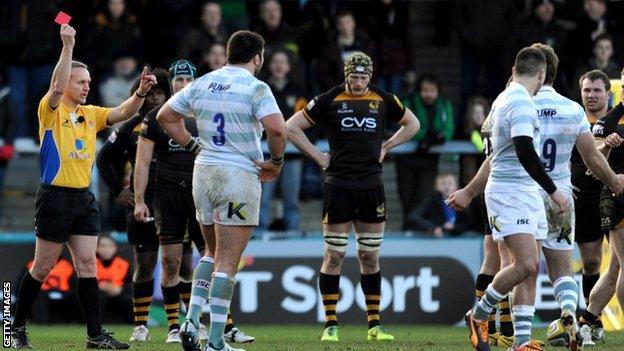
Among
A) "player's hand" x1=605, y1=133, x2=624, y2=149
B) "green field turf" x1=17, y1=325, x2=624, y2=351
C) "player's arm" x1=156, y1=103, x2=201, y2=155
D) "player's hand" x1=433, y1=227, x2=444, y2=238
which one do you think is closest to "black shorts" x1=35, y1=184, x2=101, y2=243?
"green field turf" x1=17, y1=325, x2=624, y2=351

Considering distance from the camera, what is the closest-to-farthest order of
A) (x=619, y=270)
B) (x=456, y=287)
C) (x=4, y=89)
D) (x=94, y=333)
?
1. (x=94, y=333)
2. (x=619, y=270)
3. (x=456, y=287)
4. (x=4, y=89)

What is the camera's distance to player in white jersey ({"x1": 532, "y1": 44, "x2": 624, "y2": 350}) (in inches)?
460

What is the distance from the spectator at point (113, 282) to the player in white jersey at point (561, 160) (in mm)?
7118

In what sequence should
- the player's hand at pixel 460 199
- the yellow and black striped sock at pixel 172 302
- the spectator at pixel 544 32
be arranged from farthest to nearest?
the spectator at pixel 544 32 < the yellow and black striped sock at pixel 172 302 < the player's hand at pixel 460 199

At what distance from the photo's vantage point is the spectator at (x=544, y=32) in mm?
19891

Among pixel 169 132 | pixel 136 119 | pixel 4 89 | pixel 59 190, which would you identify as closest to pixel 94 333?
pixel 59 190

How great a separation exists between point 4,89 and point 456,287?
6.59 m

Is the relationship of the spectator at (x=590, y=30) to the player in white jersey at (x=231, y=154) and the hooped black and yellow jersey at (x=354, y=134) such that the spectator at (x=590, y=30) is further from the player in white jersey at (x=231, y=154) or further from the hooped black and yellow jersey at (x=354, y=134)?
the player in white jersey at (x=231, y=154)

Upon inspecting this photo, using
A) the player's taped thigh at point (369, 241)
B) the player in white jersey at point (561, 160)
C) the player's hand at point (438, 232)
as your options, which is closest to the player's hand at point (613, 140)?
the player in white jersey at point (561, 160)

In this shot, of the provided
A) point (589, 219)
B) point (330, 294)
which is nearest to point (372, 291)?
point (330, 294)

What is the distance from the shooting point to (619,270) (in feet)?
44.1

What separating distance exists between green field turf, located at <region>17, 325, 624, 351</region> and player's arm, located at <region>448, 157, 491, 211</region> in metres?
1.69

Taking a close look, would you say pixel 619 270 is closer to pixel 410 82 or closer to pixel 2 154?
pixel 410 82

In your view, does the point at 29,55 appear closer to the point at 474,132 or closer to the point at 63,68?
the point at 474,132
